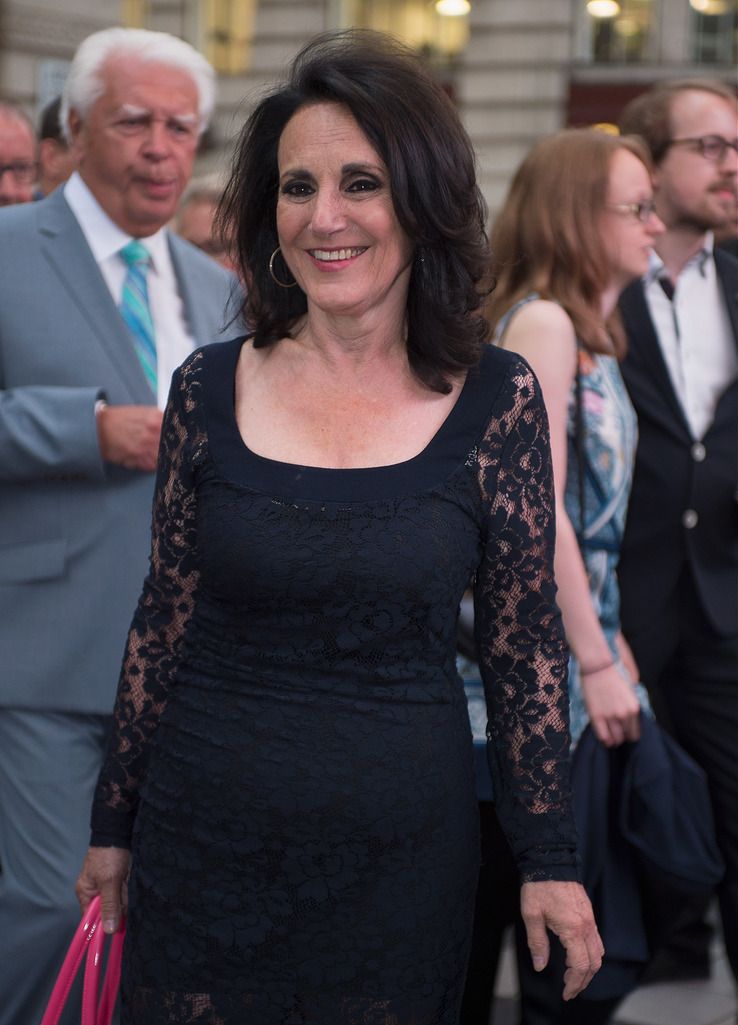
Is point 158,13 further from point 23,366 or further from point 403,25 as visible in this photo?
point 23,366

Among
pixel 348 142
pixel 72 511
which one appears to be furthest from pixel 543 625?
pixel 72 511

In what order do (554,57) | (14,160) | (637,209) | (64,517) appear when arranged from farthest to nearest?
1. (554,57)
2. (14,160)
3. (637,209)
4. (64,517)

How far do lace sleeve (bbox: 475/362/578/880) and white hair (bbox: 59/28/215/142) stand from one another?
176 centimetres

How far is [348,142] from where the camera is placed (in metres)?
2.74

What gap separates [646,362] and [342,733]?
6.77ft

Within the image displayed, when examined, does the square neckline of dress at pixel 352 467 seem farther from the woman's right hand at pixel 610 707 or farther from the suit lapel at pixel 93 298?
the woman's right hand at pixel 610 707

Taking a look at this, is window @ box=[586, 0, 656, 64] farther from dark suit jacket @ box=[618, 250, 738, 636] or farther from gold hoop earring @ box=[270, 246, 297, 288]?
gold hoop earring @ box=[270, 246, 297, 288]

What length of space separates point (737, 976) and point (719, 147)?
7.96ft

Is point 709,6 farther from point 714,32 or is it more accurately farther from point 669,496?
point 669,496

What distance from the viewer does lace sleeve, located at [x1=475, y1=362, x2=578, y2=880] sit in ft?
8.91

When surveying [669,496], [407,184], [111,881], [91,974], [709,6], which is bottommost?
[91,974]

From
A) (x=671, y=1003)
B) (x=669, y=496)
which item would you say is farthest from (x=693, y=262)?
(x=671, y=1003)

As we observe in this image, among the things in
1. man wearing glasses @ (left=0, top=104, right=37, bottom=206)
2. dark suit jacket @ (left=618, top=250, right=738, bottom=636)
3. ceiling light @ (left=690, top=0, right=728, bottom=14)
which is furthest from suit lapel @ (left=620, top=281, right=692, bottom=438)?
ceiling light @ (left=690, top=0, right=728, bottom=14)

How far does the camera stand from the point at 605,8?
2233cm
